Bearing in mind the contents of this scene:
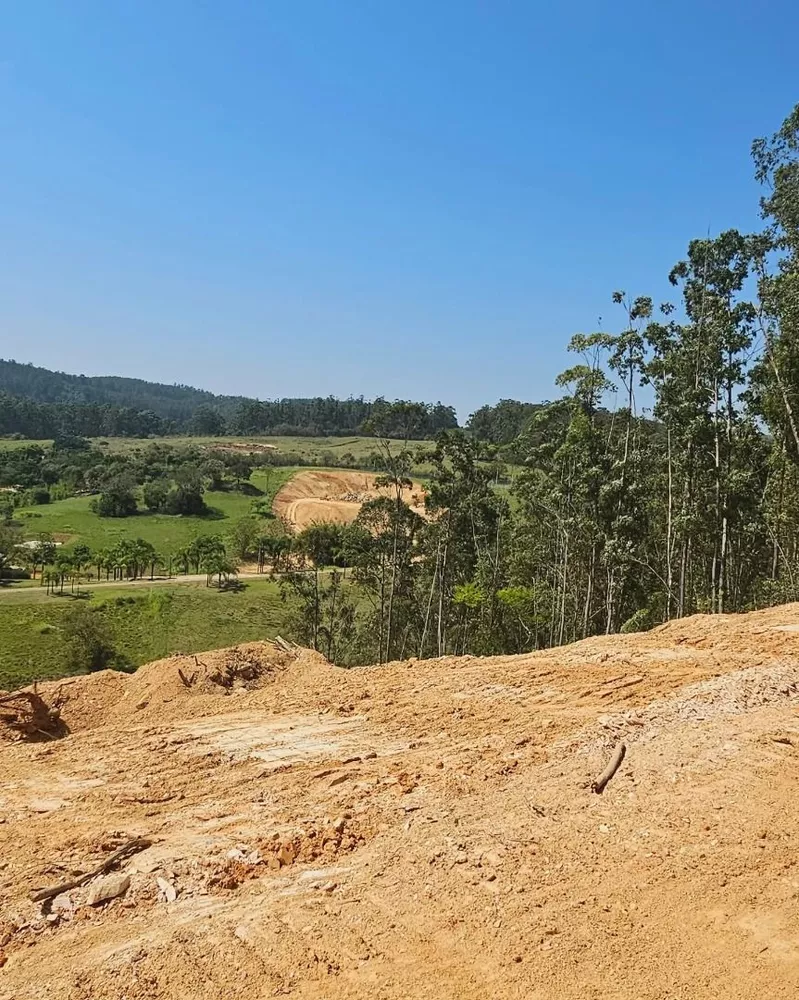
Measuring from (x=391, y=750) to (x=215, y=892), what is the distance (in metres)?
2.94

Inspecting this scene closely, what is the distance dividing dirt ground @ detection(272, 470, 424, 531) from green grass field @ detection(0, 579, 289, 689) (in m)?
19.5

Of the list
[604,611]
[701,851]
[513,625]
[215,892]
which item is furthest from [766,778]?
[513,625]

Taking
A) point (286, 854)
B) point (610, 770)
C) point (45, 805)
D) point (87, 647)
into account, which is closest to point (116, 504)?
point (87, 647)

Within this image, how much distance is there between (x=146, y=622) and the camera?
45.2 metres

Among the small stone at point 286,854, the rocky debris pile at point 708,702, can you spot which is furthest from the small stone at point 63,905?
the rocky debris pile at point 708,702

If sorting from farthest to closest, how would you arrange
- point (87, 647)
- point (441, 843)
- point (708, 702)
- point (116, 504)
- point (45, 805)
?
point (116, 504), point (87, 647), point (708, 702), point (45, 805), point (441, 843)

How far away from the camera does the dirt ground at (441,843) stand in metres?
4.71

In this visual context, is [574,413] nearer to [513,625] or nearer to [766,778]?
[513,625]

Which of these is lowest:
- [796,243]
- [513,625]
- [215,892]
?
[513,625]

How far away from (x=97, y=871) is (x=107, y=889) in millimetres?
A: 373

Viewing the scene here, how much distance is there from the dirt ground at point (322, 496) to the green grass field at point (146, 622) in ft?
63.9

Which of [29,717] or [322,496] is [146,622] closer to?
[29,717]

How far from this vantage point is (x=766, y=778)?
637cm

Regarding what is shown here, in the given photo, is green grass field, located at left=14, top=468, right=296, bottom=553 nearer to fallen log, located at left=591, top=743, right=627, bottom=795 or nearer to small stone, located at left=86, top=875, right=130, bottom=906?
small stone, located at left=86, top=875, right=130, bottom=906
